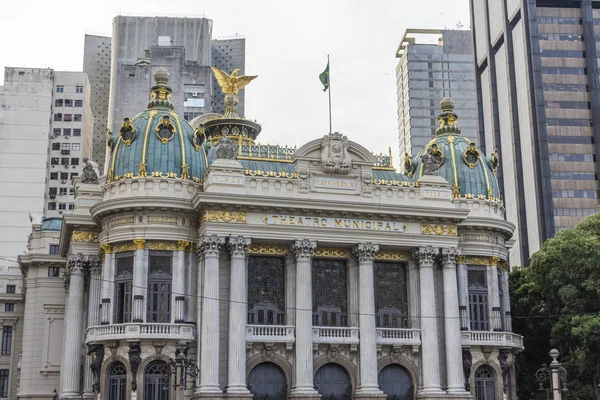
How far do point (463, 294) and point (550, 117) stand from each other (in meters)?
64.0

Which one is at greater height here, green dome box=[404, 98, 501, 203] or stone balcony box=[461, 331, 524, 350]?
green dome box=[404, 98, 501, 203]

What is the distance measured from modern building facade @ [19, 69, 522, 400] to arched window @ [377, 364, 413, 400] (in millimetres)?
92

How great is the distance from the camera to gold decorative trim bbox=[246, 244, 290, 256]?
55969mm

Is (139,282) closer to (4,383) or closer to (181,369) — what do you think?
(181,369)

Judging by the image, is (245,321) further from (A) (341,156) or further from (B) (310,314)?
(A) (341,156)

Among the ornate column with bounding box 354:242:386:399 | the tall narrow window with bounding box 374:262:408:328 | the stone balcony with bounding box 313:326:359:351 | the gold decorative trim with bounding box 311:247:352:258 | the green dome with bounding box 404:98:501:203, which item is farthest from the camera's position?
the green dome with bounding box 404:98:501:203

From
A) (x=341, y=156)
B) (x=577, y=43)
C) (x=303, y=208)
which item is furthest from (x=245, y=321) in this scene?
(x=577, y=43)

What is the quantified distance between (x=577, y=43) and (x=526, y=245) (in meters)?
28.6

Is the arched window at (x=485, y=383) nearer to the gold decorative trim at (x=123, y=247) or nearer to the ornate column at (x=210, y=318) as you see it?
the ornate column at (x=210, y=318)

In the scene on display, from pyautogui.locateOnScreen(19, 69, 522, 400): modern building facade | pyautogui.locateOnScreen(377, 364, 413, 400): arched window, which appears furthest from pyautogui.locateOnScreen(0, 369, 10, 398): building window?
pyautogui.locateOnScreen(377, 364, 413, 400): arched window

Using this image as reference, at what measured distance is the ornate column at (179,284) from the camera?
53625 mm

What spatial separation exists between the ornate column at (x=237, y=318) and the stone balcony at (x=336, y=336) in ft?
16.2

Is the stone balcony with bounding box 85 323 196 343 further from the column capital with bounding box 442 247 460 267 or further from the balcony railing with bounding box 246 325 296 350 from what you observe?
the column capital with bounding box 442 247 460 267

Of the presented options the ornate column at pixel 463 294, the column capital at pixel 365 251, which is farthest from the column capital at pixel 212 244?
the ornate column at pixel 463 294
